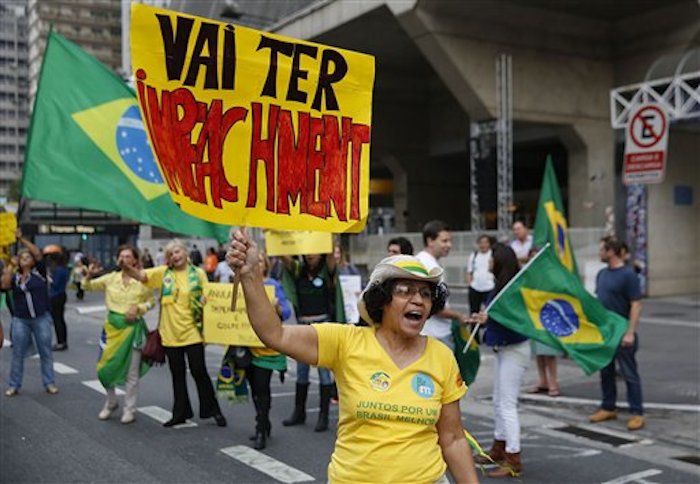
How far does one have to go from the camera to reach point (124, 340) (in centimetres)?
728

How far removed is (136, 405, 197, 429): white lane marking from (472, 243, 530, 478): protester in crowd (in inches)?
112

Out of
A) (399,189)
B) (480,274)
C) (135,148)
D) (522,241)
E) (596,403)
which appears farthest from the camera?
(399,189)

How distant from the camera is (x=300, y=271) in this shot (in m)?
7.25

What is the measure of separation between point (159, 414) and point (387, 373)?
211 inches

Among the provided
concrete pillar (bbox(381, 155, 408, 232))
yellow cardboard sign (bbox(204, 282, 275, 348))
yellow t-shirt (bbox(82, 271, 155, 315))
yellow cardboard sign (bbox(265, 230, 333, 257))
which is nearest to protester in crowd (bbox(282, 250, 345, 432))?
yellow cardboard sign (bbox(265, 230, 333, 257))

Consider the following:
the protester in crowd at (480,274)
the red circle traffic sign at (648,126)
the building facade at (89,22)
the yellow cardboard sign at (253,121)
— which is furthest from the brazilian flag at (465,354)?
the building facade at (89,22)

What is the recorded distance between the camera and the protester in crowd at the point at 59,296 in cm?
1270

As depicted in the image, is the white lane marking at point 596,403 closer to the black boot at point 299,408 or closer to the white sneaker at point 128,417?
the black boot at point 299,408

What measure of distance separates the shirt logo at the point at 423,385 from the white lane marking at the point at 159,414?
478 cm

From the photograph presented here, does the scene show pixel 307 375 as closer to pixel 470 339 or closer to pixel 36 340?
pixel 470 339

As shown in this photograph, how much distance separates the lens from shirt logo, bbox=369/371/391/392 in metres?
2.79

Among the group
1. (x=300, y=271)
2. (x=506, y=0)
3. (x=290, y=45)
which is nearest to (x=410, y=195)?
(x=506, y=0)

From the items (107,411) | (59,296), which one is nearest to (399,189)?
(59,296)

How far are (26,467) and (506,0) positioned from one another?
787 inches
